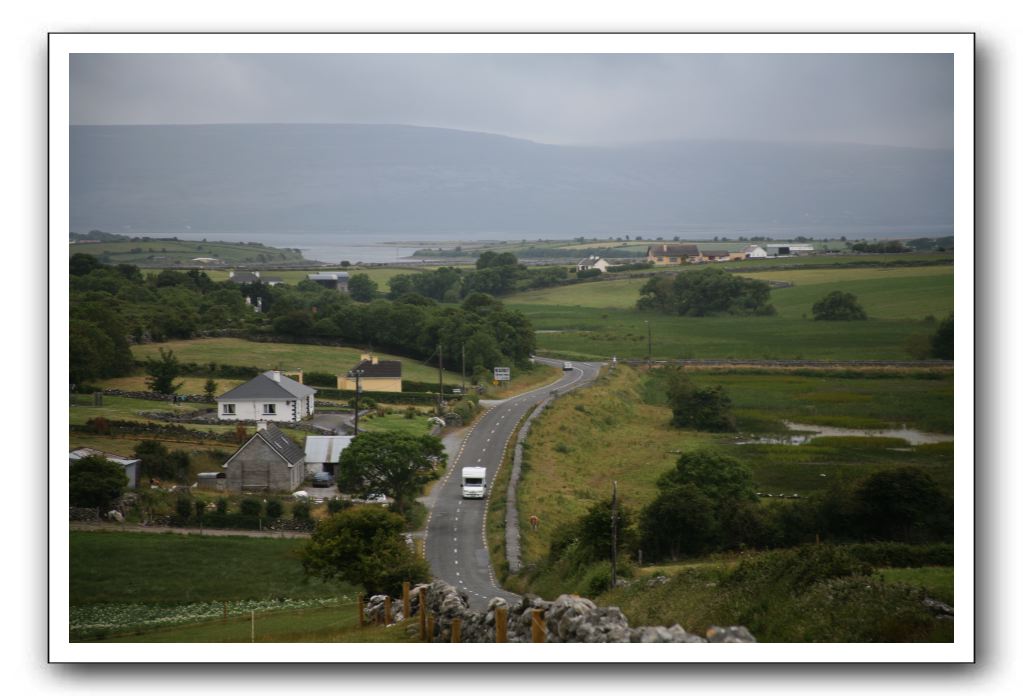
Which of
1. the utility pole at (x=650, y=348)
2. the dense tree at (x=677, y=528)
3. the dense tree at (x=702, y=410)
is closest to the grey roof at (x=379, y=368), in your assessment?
the dense tree at (x=702, y=410)

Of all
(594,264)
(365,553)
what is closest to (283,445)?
(365,553)

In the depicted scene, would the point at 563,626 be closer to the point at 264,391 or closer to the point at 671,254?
the point at 264,391

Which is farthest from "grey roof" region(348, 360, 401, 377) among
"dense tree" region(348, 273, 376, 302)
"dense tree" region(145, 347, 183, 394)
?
"dense tree" region(348, 273, 376, 302)

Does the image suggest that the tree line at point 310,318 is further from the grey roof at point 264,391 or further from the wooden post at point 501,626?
the wooden post at point 501,626

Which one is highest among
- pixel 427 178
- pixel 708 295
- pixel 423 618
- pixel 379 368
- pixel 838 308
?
pixel 427 178

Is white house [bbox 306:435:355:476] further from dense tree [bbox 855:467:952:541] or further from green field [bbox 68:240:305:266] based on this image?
dense tree [bbox 855:467:952:541]
